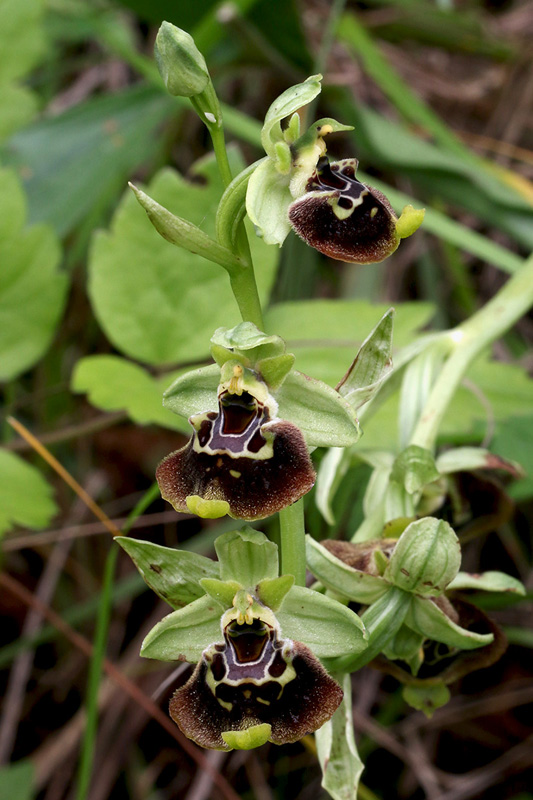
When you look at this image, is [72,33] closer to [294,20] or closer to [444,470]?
[294,20]

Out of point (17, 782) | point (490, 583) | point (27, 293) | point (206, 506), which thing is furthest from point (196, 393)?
point (17, 782)

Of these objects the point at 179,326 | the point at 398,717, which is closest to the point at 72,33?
the point at 179,326

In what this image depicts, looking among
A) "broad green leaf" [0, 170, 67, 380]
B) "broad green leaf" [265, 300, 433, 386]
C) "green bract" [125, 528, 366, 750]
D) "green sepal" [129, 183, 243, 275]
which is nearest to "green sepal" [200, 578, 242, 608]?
"green bract" [125, 528, 366, 750]

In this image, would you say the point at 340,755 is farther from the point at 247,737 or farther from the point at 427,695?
the point at 247,737

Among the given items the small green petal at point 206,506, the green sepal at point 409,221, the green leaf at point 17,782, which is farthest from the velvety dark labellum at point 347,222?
the green leaf at point 17,782

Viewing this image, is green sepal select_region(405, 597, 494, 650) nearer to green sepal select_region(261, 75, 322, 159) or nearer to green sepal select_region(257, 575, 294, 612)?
green sepal select_region(257, 575, 294, 612)
